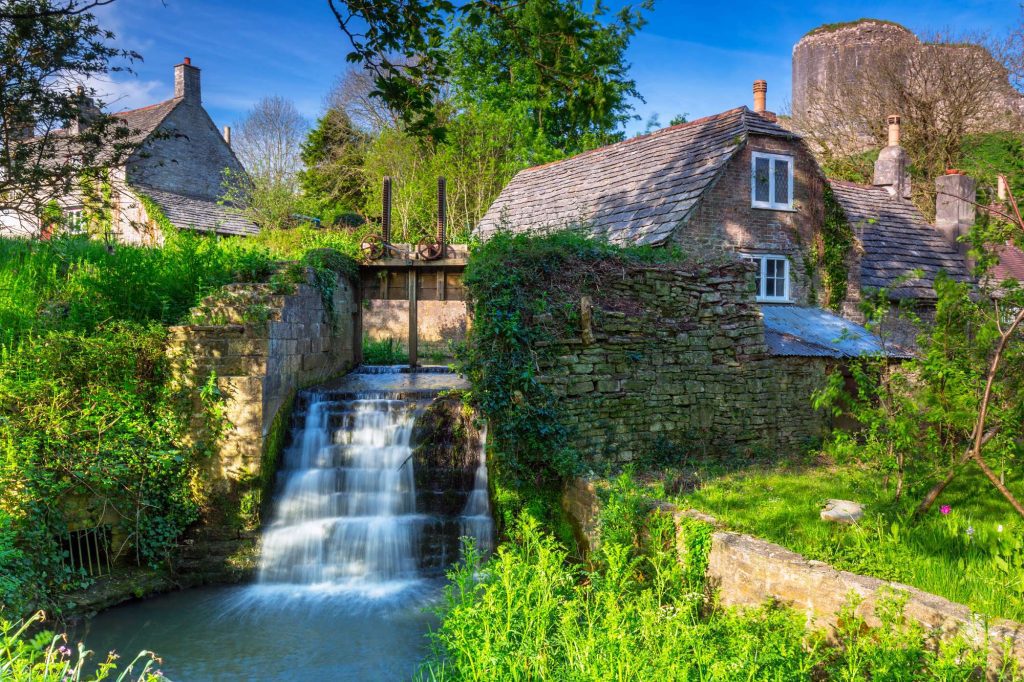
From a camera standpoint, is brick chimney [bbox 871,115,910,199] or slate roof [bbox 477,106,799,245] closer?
slate roof [bbox 477,106,799,245]

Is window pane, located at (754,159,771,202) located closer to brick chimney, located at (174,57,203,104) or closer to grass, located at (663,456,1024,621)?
grass, located at (663,456,1024,621)

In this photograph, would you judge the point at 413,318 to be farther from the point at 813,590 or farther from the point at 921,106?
the point at 921,106

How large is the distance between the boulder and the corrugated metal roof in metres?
3.96

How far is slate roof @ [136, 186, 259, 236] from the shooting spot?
25.7 meters

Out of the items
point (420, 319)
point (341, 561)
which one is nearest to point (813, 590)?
point (341, 561)

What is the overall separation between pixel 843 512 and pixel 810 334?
7.02 m

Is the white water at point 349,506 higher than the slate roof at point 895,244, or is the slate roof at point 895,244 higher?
the slate roof at point 895,244

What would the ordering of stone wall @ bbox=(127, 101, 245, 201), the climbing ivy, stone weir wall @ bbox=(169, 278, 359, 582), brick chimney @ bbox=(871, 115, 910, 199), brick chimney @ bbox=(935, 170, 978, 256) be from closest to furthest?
1. stone weir wall @ bbox=(169, 278, 359, 582)
2. the climbing ivy
3. brick chimney @ bbox=(935, 170, 978, 256)
4. brick chimney @ bbox=(871, 115, 910, 199)
5. stone wall @ bbox=(127, 101, 245, 201)

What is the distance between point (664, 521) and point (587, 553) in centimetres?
138

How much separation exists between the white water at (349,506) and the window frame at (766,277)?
8.94 m

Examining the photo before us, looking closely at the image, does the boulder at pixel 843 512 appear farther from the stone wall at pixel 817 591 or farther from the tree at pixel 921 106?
the tree at pixel 921 106

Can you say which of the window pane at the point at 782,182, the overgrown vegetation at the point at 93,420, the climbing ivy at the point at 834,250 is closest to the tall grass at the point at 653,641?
the overgrown vegetation at the point at 93,420

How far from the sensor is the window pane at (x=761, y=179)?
15297mm

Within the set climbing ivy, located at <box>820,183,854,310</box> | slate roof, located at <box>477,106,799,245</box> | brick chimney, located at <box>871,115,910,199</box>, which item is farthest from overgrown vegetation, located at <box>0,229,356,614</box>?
brick chimney, located at <box>871,115,910,199</box>
